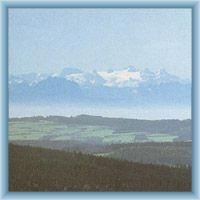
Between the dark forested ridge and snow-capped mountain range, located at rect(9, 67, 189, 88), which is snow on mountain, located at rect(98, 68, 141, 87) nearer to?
snow-capped mountain range, located at rect(9, 67, 189, 88)

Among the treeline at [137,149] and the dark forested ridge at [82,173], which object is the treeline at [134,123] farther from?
the dark forested ridge at [82,173]

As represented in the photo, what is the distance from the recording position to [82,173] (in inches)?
383

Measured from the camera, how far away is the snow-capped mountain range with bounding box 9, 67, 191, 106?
9.80m

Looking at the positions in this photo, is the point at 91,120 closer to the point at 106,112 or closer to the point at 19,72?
the point at 106,112

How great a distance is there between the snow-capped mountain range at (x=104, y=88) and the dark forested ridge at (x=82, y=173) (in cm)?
98

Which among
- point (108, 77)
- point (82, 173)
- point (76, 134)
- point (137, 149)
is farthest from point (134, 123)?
point (82, 173)

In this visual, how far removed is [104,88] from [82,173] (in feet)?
5.21

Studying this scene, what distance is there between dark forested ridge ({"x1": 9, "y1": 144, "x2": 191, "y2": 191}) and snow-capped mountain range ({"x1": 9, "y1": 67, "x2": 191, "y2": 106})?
0.98 meters

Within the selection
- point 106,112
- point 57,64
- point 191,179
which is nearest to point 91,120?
point 106,112

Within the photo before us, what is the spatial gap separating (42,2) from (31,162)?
111 inches

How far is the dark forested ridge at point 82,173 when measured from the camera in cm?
950

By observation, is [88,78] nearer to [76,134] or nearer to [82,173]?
[76,134]

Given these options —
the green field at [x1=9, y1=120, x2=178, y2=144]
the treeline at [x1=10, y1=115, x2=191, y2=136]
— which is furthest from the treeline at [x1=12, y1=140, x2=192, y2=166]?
the treeline at [x1=10, y1=115, x2=191, y2=136]

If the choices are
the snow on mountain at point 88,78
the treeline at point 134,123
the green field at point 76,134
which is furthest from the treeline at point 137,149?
the snow on mountain at point 88,78
